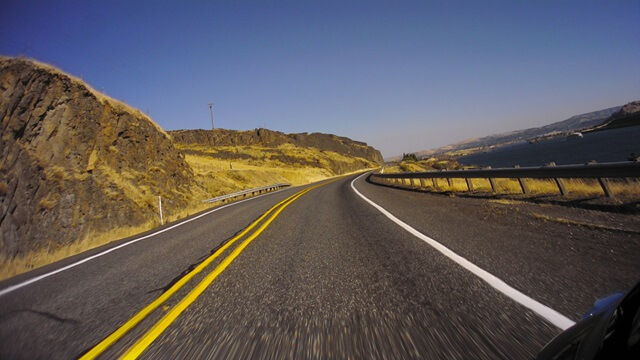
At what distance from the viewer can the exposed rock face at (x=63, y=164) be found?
34.8 ft

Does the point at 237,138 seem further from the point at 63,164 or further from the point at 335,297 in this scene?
the point at 335,297

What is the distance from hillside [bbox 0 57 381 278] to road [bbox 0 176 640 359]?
178 inches

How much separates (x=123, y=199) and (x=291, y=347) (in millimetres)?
14893

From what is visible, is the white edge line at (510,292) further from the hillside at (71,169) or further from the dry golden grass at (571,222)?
the hillside at (71,169)

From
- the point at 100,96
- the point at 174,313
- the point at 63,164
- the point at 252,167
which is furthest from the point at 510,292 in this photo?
the point at 252,167

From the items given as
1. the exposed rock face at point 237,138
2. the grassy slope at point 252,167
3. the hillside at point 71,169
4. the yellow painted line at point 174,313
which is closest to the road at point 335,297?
the yellow painted line at point 174,313

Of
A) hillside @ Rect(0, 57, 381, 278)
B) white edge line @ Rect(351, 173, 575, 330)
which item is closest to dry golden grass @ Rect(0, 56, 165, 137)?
hillside @ Rect(0, 57, 381, 278)

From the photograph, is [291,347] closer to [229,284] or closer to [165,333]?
[165,333]

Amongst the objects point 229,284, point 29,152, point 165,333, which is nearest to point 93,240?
point 29,152

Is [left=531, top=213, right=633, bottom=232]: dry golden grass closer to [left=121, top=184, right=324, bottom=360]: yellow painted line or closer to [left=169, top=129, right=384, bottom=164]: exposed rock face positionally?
[left=121, top=184, right=324, bottom=360]: yellow painted line

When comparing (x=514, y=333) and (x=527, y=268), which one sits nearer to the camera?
(x=514, y=333)

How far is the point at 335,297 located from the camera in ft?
11.5

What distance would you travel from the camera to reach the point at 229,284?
167 inches

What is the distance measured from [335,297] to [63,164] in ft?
47.1
